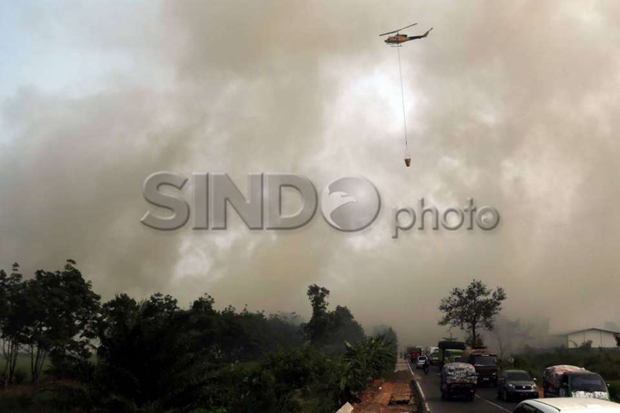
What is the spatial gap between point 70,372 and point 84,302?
1515 inches

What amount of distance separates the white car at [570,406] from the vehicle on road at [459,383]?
2427cm

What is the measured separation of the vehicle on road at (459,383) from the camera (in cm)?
3481

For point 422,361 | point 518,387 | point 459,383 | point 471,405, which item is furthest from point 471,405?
point 422,361

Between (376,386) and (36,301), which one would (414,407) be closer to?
(376,386)

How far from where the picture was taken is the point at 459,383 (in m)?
Answer: 34.8

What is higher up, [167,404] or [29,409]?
[167,404]

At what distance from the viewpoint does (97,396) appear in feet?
47.3

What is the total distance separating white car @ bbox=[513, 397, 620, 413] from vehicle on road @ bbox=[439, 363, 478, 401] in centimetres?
2427

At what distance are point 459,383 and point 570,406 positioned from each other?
2550 cm

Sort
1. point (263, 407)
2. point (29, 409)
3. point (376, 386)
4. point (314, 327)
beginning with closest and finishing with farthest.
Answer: point (263, 407) < point (29, 409) < point (376, 386) < point (314, 327)

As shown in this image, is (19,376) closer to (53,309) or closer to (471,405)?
(53,309)

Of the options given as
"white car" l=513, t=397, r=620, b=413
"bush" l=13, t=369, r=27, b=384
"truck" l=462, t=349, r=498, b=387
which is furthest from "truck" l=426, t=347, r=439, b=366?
"white car" l=513, t=397, r=620, b=413

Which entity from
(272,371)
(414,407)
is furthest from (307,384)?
(414,407)

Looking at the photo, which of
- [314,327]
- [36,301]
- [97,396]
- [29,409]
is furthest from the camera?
[314,327]
